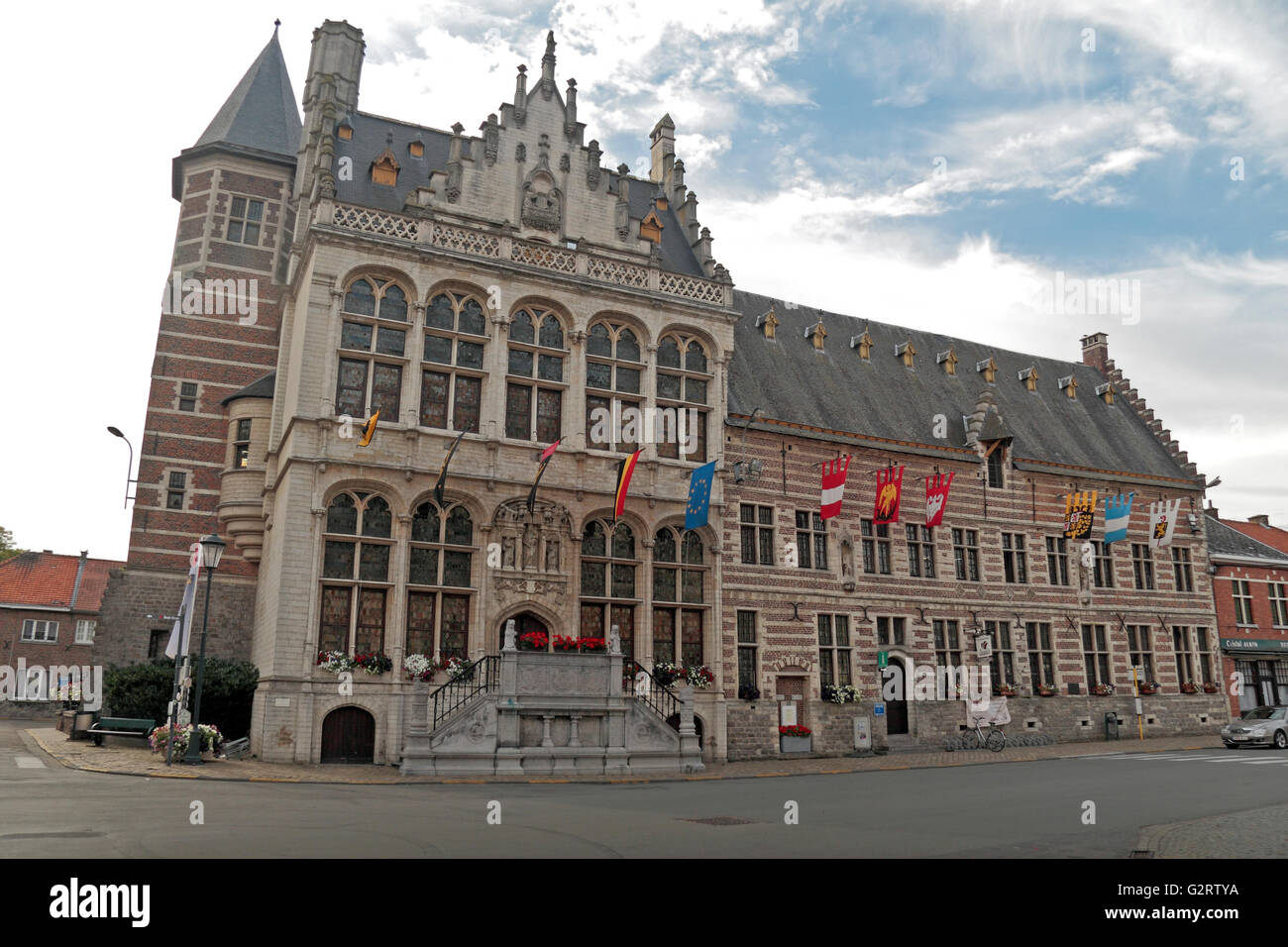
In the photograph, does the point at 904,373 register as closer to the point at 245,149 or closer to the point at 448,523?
the point at 448,523

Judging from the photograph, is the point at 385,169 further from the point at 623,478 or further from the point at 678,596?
the point at 678,596

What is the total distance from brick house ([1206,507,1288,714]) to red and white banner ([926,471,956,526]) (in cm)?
1490

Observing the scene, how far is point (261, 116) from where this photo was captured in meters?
31.4

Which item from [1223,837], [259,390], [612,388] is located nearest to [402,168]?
[259,390]

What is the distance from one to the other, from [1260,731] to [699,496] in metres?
17.2

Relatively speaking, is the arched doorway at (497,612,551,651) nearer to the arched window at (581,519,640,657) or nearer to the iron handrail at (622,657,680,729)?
the arched window at (581,519,640,657)

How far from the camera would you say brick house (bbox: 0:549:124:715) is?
151 feet

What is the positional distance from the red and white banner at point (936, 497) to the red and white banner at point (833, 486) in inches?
150

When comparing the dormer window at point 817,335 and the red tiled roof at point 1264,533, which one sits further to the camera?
the red tiled roof at point 1264,533

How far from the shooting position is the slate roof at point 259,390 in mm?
26297

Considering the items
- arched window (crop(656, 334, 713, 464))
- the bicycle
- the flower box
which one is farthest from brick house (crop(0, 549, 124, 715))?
the bicycle

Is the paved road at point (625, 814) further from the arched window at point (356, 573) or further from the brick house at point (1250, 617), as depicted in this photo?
the brick house at point (1250, 617)

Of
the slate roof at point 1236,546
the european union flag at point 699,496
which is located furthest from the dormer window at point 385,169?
the slate roof at point 1236,546

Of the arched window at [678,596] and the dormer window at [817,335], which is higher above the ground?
the dormer window at [817,335]
